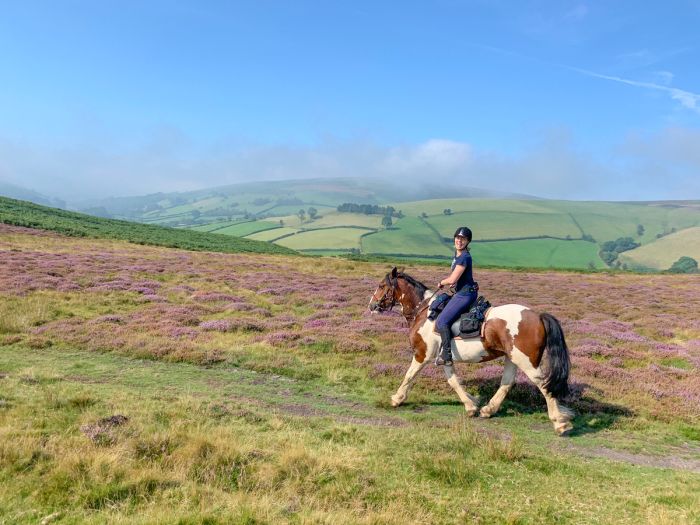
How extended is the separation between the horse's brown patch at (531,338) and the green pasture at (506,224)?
146580 millimetres

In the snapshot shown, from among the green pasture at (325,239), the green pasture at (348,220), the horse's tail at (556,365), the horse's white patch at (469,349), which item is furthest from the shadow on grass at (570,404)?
the green pasture at (348,220)

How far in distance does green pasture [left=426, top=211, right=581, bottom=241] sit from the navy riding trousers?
146444 millimetres

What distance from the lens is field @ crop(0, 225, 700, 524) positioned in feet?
17.1

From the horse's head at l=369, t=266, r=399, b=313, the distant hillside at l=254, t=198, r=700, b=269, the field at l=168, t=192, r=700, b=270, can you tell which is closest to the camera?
the horse's head at l=369, t=266, r=399, b=313

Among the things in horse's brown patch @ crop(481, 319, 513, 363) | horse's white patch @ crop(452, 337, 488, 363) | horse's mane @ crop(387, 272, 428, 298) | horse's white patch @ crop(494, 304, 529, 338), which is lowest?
horse's white patch @ crop(452, 337, 488, 363)

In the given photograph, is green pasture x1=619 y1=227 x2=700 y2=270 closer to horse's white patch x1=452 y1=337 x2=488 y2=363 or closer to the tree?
the tree

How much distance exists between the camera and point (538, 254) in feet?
421

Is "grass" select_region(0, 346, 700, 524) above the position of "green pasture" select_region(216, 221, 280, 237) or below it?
below

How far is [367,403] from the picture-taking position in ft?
33.0

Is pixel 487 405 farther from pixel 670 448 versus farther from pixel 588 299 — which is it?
pixel 588 299

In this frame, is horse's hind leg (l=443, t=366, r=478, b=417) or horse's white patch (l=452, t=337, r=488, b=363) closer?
horse's white patch (l=452, t=337, r=488, b=363)

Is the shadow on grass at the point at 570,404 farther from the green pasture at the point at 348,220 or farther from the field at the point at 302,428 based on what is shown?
the green pasture at the point at 348,220

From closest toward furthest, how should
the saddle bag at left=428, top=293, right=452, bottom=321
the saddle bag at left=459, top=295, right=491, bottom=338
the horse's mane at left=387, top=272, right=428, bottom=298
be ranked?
the saddle bag at left=459, top=295, right=491, bottom=338 → the saddle bag at left=428, top=293, right=452, bottom=321 → the horse's mane at left=387, top=272, right=428, bottom=298

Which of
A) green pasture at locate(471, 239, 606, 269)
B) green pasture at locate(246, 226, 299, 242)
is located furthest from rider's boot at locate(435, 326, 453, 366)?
green pasture at locate(246, 226, 299, 242)
